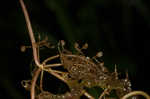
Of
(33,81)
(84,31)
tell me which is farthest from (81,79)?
(84,31)

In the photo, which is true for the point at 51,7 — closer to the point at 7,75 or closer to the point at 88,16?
the point at 88,16

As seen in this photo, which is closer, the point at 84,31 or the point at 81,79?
the point at 81,79

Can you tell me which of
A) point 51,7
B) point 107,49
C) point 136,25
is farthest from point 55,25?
point 136,25

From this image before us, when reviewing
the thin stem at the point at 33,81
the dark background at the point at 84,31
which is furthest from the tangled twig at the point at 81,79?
the dark background at the point at 84,31

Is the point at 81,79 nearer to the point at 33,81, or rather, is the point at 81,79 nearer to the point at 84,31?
the point at 33,81

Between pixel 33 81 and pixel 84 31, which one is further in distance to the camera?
pixel 84 31

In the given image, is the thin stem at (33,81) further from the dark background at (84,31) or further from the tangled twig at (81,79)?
the dark background at (84,31)

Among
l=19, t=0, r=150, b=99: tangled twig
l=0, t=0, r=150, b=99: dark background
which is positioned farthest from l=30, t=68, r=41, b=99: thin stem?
l=0, t=0, r=150, b=99: dark background

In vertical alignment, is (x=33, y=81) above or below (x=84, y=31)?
below

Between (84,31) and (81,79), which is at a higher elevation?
(84,31)
